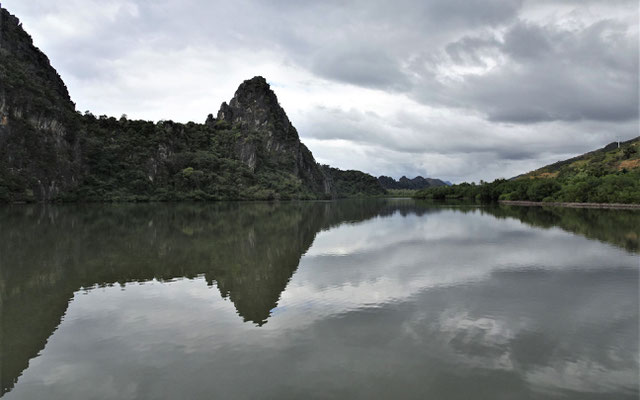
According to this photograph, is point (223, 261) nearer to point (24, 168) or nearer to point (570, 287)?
point (570, 287)

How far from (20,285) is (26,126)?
103515 millimetres

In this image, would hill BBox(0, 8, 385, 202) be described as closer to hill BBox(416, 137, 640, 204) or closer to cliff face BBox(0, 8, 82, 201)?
cliff face BBox(0, 8, 82, 201)

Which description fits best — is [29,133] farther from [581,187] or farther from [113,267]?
[581,187]

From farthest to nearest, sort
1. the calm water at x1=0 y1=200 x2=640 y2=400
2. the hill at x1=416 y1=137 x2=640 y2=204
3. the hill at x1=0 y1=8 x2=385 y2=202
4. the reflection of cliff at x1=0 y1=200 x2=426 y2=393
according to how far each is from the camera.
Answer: the hill at x1=0 y1=8 x2=385 y2=202
the hill at x1=416 y1=137 x2=640 y2=204
the reflection of cliff at x1=0 y1=200 x2=426 y2=393
the calm water at x1=0 y1=200 x2=640 y2=400

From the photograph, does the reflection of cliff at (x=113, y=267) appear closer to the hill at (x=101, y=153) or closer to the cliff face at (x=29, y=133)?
the cliff face at (x=29, y=133)

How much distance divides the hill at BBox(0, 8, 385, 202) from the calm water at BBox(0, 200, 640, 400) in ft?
285

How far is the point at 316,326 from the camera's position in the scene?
32.5ft

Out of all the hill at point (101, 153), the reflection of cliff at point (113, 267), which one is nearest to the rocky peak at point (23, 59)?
the hill at point (101, 153)

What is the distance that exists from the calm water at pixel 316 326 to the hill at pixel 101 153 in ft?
285

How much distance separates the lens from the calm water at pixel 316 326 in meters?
6.92

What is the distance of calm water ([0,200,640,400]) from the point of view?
22.7ft

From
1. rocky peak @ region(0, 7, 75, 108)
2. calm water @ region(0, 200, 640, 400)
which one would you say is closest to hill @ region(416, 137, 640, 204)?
calm water @ region(0, 200, 640, 400)

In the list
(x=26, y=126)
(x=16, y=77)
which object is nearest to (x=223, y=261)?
(x=26, y=126)

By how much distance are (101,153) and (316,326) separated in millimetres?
141131
